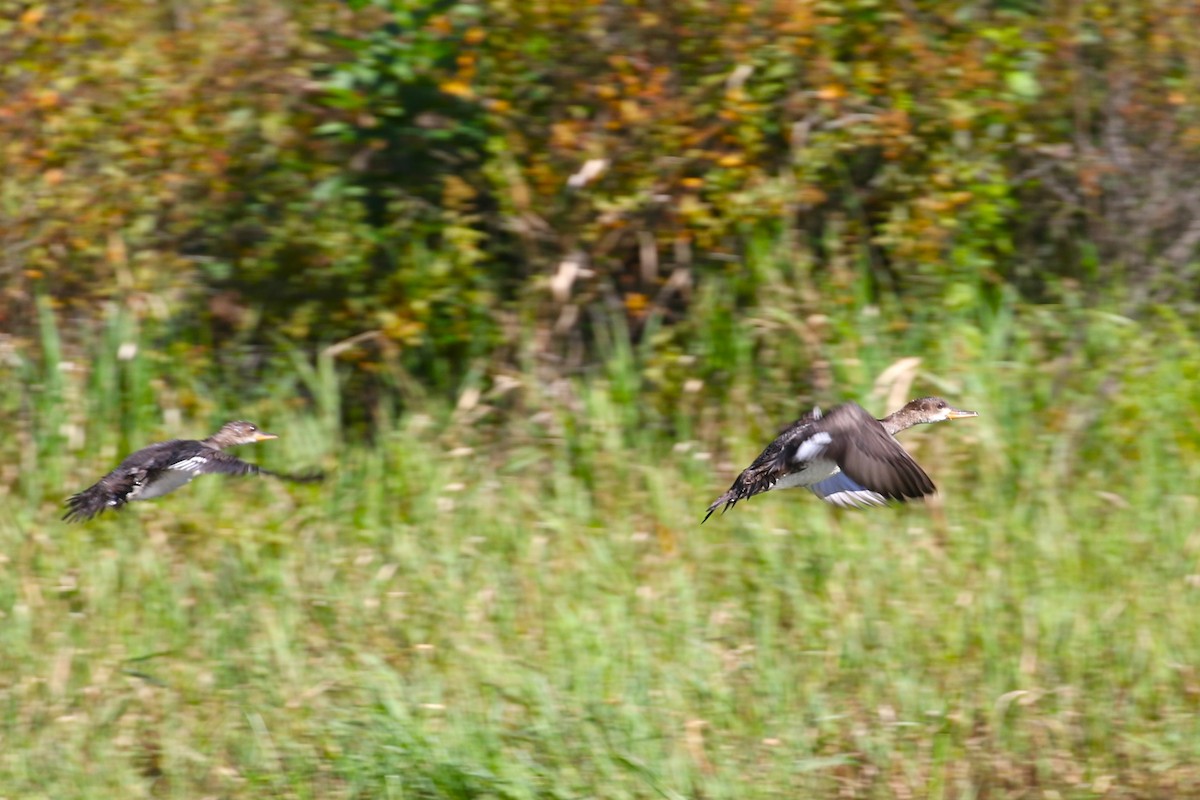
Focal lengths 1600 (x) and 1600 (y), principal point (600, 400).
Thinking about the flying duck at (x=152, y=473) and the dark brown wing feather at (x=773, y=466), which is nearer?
the dark brown wing feather at (x=773, y=466)

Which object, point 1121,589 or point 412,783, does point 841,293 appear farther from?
point 412,783

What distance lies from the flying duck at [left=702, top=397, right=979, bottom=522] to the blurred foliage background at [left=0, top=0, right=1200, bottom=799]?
714mm

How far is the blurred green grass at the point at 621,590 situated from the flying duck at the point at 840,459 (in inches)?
27.9

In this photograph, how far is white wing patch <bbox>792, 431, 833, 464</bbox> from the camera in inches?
150

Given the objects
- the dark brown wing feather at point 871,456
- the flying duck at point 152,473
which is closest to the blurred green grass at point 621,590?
the flying duck at point 152,473

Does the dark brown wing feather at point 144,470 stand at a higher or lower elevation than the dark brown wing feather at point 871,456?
lower

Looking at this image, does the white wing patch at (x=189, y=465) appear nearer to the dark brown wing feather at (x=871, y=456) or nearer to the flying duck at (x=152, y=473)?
the flying duck at (x=152, y=473)

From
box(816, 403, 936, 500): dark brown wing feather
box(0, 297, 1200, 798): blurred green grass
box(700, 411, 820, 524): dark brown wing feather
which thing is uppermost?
box(816, 403, 936, 500): dark brown wing feather

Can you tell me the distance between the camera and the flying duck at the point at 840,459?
357 centimetres

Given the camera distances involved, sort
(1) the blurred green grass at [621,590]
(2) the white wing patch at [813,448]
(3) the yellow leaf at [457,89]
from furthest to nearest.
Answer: (3) the yellow leaf at [457,89] → (1) the blurred green grass at [621,590] → (2) the white wing patch at [813,448]

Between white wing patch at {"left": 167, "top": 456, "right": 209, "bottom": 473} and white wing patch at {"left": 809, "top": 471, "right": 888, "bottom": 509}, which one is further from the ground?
white wing patch at {"left": 167, "top": 456, "right": 209, "bottom": 473}

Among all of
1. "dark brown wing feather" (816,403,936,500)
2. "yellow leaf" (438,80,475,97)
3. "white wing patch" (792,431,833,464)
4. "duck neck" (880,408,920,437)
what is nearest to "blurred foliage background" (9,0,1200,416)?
"yellow leaf" (438,80,475,97)

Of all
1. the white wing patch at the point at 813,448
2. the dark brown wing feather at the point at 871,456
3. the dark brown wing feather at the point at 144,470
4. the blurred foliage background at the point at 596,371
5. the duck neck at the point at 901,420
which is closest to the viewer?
the dark brown wing feather at the point at 871,456

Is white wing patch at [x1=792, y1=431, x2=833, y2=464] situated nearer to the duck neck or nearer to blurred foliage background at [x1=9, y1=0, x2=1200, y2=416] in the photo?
the duck neck
